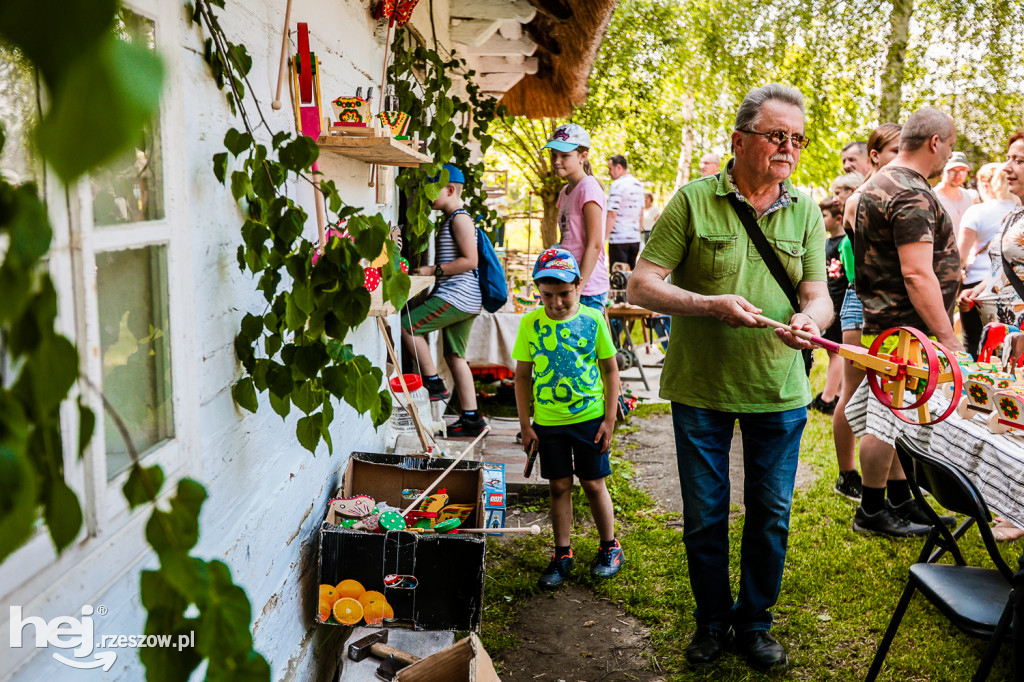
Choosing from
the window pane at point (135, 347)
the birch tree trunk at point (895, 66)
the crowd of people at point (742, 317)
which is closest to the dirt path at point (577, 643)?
the crowd of people at point (742, 317)

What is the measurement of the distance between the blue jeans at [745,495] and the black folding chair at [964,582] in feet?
1.25

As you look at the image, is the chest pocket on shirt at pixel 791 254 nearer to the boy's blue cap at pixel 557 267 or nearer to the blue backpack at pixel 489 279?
the boy's blue cap at pixel 557 267

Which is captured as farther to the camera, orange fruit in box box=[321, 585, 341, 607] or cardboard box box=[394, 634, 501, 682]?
orange fruit in box box=[321, 585, 341, 607]

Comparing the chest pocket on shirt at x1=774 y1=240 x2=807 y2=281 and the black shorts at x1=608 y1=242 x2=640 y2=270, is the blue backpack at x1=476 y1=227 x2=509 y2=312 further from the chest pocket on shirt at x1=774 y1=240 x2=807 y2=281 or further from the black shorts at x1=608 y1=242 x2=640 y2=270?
the black shorts at x1=608 y1=242 x2=640 y2=270

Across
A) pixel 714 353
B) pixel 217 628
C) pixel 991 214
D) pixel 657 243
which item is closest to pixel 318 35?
pixel 657 243

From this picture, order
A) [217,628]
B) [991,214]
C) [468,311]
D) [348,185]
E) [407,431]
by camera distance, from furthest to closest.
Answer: [991,214] < [468,311] < [407,431] < [348,185] < [217,628]

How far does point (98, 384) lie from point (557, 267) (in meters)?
2.28

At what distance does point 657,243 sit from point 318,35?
1.29 meters

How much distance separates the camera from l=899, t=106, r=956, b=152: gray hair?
3.40 meters

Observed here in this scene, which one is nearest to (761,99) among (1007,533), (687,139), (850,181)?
(1007,533)

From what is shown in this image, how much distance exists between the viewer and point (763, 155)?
248 centimetres

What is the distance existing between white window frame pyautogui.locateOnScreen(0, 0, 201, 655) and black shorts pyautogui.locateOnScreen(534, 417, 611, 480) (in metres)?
1.87

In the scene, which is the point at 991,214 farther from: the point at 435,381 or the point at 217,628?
A: the point at 217,628

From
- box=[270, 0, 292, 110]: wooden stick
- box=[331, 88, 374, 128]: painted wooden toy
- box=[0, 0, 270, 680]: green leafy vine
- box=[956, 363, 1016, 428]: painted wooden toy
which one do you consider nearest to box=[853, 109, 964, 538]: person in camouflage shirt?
box=[956, 363, 1016, 428]: painted wooden toy
